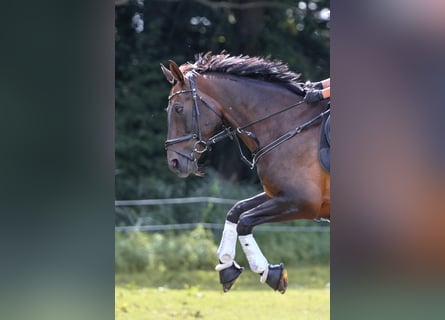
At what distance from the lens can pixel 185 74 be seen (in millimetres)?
5574

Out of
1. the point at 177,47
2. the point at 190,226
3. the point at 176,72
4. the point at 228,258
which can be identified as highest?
the point at 177,47

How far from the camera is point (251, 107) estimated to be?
5.66 metres

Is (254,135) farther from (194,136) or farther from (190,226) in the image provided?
(190,226)

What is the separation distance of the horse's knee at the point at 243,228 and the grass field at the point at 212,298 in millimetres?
2050

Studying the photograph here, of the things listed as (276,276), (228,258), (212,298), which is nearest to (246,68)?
(228,258)

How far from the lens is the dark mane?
569 centimetres

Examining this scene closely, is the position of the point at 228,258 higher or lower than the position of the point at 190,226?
higher

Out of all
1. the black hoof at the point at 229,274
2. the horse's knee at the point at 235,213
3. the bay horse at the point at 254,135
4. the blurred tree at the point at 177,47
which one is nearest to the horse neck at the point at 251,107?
the bay horse at the point at 254,135

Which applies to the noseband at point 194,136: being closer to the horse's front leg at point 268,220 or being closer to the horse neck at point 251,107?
the horse neck at point 251,107

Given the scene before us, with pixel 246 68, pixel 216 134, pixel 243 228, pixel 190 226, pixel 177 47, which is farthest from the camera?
pixel 177 47

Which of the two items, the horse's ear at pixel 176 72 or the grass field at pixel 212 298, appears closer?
the horse's ear at pixel 176 72

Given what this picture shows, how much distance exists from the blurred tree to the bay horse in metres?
7.54

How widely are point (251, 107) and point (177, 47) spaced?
8.58 m

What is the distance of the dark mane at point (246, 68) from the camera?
5.69 metres
